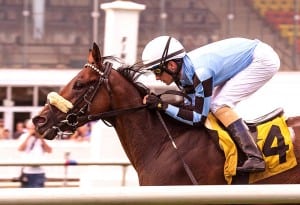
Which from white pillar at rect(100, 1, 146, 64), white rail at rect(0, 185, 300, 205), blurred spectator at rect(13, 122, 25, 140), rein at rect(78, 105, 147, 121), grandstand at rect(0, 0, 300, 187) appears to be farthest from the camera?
grandstand at rect(0, 0, 300, 187)

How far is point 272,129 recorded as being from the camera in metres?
5.00

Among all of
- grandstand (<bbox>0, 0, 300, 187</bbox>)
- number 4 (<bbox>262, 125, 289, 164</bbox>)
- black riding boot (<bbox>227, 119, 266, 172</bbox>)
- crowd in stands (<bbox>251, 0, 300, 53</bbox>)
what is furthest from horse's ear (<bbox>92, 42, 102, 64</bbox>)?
crowd in stands (<bbox>251, 0, 300, 53</bbox>)

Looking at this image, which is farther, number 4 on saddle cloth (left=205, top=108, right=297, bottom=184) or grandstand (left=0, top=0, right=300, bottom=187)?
grandstand (left=0, top=0, right=300, bottom=187)

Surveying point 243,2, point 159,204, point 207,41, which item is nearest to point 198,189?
point 159,204

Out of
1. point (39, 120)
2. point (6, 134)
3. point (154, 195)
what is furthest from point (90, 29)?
point (154, 195)

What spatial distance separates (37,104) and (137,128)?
1304 cm

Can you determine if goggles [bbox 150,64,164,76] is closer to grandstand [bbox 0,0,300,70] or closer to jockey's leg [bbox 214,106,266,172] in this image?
jockey's leg [bbox 214,106,266,172]

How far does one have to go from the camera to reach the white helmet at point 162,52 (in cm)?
501

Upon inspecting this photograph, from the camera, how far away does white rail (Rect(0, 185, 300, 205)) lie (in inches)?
87.2

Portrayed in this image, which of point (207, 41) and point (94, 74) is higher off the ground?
point (94, 74)

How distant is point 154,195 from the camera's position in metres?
2.28

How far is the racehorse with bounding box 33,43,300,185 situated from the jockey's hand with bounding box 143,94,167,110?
0.06m

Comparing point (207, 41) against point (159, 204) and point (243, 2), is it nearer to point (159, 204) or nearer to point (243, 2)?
point (243, 2)

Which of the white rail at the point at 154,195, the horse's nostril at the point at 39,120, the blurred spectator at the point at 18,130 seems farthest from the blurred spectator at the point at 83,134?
the white rail at the point at 154,195
